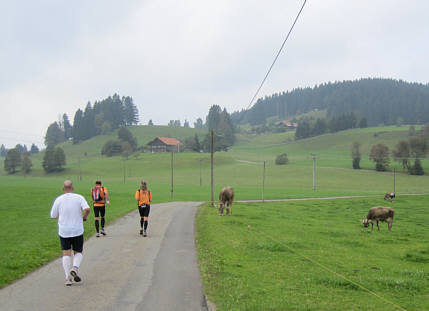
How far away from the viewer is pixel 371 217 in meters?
25.6

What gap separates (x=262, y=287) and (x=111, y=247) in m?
8.05

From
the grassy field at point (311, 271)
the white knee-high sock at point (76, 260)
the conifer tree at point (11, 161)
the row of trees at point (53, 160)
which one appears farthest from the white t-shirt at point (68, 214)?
the conifer tree at point (11, 161)

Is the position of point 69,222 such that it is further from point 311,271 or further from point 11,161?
point 11,161

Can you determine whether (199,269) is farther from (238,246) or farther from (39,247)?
(39,247)

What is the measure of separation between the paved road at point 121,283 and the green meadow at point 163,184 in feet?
3.79

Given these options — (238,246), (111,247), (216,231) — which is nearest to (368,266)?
(238,246)

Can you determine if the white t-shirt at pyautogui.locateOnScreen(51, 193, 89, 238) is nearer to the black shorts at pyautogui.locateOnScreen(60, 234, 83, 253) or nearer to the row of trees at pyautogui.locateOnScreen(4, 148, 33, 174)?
the black shorts at pyautogui.locateOnScreen(60, 234, 83, 253)

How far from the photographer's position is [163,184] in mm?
101312

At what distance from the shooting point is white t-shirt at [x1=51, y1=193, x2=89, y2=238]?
33.8ft

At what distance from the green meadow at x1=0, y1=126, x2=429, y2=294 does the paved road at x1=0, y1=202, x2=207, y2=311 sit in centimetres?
115


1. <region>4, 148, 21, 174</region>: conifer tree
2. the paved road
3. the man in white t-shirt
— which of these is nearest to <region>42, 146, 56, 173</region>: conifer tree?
<region>4, 148, 21, 174</region>: conifer tree

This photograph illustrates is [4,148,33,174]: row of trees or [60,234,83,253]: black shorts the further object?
[4,148,33,174]: row of trees

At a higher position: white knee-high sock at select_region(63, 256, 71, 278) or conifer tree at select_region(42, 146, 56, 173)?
conifer tree at select_region(42, 146, 56, 173)

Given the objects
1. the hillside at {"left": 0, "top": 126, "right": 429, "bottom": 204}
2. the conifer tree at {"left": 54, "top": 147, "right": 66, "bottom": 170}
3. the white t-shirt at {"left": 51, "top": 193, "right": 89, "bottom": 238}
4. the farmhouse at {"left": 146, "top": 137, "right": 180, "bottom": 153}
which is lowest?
the hillside at {"left": 0, "top": 126, "right": 429, "bottom": 204}
